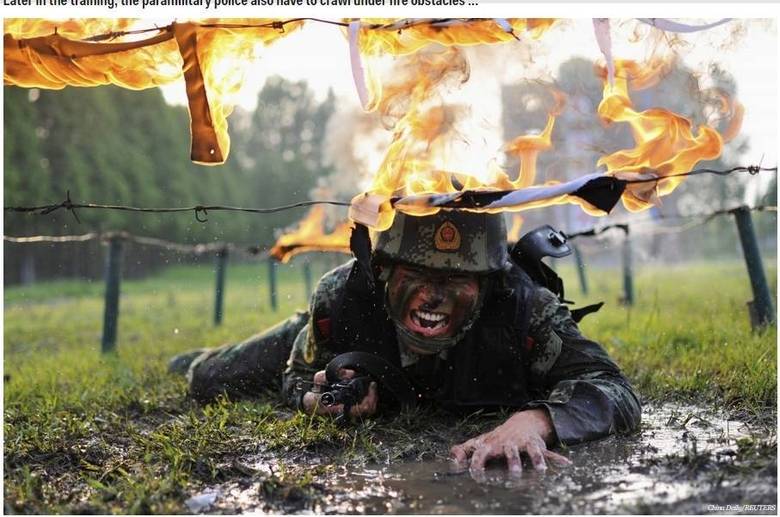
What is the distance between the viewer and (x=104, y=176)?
2853 centimetres

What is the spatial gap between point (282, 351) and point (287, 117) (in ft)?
164

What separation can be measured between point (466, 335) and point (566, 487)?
4.14 ft

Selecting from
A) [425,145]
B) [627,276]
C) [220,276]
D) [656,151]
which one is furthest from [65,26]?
[627,276]

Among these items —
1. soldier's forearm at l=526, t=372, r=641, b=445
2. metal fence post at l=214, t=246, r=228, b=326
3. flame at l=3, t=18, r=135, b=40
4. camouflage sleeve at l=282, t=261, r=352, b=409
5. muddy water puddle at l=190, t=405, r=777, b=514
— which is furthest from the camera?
Result: metal fence post at l=214, t=246, r=228, b=326

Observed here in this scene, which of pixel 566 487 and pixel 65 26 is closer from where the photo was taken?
pixel 566 487

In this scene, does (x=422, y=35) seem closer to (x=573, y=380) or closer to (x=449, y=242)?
(x=449, y=242)

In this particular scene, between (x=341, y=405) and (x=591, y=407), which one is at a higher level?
(x=591, y=407)

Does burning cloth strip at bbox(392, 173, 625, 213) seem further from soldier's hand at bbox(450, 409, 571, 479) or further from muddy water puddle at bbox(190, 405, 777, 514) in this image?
muddy water puddle at bbox(190, 405, 777, 514)

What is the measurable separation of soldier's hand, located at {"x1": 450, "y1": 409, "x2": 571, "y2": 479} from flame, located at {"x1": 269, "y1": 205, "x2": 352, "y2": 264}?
1.97m

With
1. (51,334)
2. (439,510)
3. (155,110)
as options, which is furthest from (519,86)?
(155,110)

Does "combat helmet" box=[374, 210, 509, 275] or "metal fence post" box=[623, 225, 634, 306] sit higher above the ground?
"combat helmet" box=[374, 210, 509, 275]

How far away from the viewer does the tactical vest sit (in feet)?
14.1

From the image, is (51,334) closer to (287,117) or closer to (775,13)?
(775,13)

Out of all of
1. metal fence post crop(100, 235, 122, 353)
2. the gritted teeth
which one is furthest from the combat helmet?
metal fence post crop(100, 235, 122, 353)
